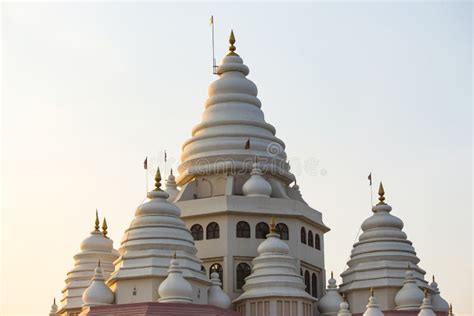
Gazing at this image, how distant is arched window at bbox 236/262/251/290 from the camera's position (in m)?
55.8

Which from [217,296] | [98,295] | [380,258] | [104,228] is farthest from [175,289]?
[380,258]

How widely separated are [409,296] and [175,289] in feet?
38.6

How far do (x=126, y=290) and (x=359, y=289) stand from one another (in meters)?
11.9

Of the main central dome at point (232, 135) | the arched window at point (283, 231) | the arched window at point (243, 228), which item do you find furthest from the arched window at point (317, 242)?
the arched window at point (243, 228)

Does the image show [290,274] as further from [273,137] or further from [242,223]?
[273,137]

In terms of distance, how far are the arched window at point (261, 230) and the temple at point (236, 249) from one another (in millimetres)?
50

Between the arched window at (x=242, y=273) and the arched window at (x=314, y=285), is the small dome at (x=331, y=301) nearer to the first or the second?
the arched window at (x=314, y=285)

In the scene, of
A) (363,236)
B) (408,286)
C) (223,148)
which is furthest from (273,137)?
(408,286)

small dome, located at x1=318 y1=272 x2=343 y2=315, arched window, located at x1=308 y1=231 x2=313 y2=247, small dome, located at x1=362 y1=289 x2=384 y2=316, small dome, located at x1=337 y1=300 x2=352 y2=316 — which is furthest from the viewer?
arched window, located at x1=308 y1=231 x2=313 y2=247

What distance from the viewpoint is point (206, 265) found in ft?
185

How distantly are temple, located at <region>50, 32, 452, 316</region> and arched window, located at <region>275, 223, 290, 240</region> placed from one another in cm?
5

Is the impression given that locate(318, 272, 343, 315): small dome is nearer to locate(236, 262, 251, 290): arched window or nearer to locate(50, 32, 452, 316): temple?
locate(50, 32, 452, 316): temple

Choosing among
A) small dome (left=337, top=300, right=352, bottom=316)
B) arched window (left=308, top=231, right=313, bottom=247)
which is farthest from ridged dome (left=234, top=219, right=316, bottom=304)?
arched window (left=308, top=231, right=313, bottom=247)

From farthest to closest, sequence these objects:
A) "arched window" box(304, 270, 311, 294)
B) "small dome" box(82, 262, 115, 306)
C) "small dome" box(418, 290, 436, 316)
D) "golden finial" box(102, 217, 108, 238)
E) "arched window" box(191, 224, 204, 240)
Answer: "golden finial" box(102, 217, 108, 238) → "arched window" box(304, 270, 311, 294) → "arched window" box(191, 224, 204, 240) → "small dome" box(418, 290, 436, 316) → "small dome" box(82, 262, 115, 306)
